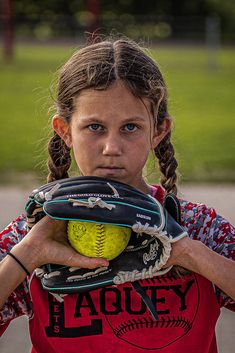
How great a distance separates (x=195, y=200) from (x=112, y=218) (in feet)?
14.8

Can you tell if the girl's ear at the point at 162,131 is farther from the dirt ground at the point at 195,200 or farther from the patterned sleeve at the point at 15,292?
the dirt ground at the point at 195,200

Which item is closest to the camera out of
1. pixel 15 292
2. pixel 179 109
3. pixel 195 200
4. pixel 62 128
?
pixel 15 292

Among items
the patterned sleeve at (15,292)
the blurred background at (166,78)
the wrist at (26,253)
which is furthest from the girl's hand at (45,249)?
the blurred background at (166,78)

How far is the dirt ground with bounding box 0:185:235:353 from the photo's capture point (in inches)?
153

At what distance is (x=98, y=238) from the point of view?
2.12 m

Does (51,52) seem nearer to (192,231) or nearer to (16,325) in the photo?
(16,325)

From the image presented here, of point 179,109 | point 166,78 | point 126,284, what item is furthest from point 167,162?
point 179,109

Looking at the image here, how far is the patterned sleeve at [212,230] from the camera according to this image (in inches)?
90.5

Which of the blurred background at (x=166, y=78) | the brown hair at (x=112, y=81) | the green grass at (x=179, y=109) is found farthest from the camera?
the green grass at (x=179, y=109)

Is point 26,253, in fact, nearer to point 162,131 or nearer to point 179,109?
point 162,131

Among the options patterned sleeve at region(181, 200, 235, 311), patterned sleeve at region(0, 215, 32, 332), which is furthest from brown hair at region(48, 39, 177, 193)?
patterned sleeve at region(0, 215, 32, 332)

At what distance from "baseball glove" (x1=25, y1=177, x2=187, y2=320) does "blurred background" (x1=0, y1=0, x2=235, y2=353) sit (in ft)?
1.72

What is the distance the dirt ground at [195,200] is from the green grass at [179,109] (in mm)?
345

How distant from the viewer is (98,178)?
2139 millimetres
